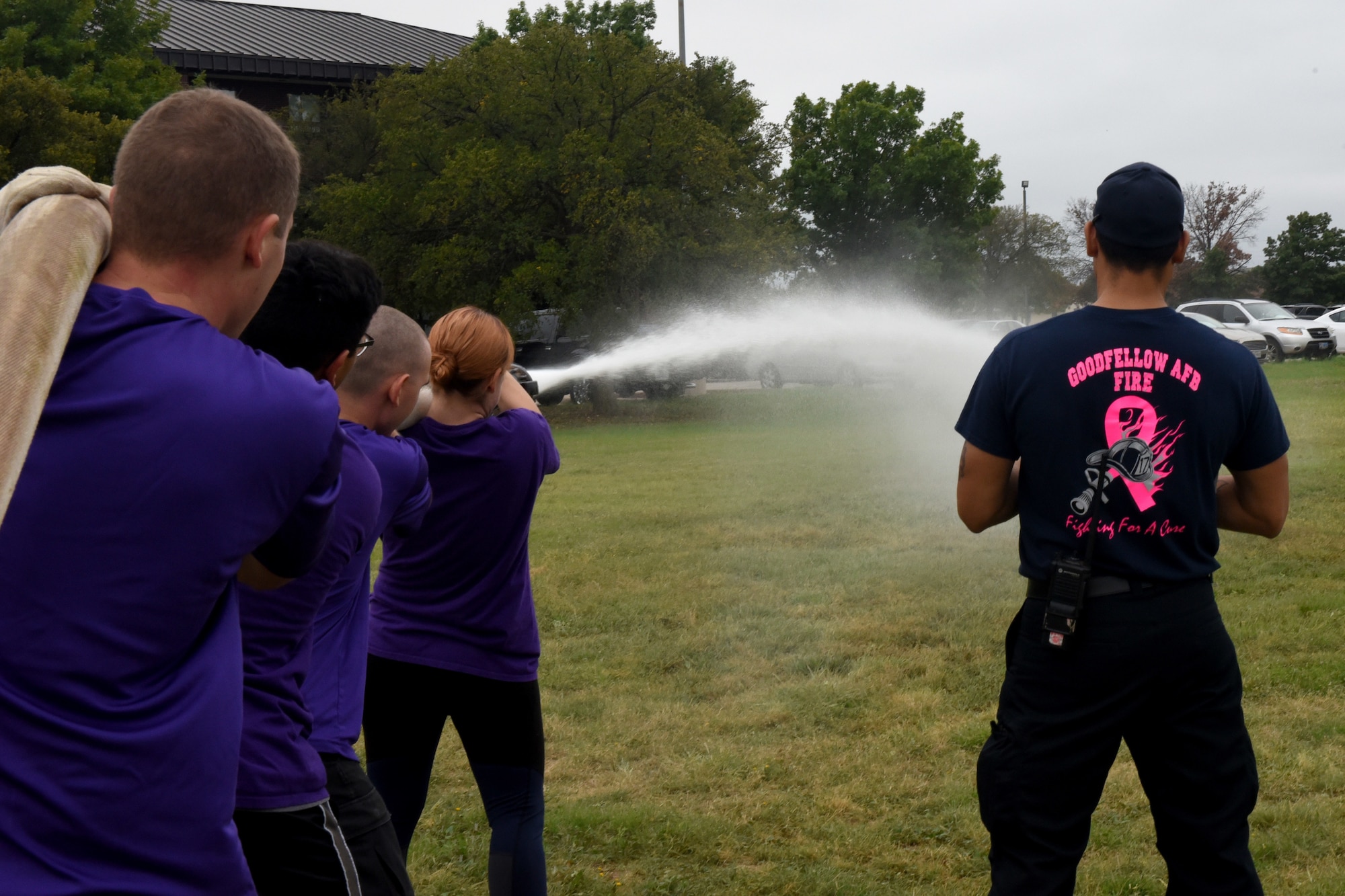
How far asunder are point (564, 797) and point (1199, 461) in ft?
10.8

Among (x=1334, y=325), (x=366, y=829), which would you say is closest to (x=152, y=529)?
(x=366, y=829)

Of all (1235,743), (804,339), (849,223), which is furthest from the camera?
(849,223)

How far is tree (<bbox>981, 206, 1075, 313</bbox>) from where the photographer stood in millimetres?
61500

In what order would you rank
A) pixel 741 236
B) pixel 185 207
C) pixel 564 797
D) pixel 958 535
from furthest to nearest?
pixel 741 236 → pixel 958 535 → pixel 564 797 → pixel 185 207

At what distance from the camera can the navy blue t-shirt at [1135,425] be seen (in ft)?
9.56

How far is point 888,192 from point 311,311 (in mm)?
52376

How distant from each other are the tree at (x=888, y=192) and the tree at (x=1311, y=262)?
40.7 feet

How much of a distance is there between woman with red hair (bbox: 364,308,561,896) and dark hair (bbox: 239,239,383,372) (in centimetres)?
111

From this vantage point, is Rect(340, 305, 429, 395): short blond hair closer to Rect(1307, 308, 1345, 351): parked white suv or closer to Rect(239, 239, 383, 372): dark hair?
Rect(239, 239, 383, 372): dark hair

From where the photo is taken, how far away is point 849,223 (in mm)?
52969

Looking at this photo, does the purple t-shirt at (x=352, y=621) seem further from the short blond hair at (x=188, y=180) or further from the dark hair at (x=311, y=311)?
the short blond hair at (x=188, y=180)

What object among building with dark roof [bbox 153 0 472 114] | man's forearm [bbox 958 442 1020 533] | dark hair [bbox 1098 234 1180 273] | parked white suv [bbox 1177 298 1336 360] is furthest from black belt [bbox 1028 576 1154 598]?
building with dark roof [bbox 153 0 472 114]

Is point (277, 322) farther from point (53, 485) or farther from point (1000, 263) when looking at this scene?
point (1000, 263)

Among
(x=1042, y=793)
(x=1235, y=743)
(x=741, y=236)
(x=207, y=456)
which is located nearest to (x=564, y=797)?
(x=1042, y=793)
